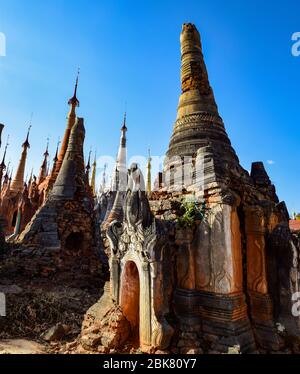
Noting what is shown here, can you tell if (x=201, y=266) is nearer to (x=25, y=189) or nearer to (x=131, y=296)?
(x=131, y=296)

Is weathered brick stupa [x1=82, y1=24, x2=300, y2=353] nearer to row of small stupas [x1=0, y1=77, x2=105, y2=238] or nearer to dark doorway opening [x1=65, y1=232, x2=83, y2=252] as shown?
dark doorway opening [x1=65, y1=232, x2=83, y2=252]

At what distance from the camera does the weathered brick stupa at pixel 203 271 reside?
5030mm

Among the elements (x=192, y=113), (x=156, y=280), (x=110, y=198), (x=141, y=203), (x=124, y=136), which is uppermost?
(x=124, y=136)

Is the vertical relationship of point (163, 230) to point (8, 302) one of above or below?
above

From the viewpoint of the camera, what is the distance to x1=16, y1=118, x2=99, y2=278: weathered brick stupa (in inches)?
499

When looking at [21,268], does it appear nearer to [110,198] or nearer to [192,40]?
[192,40]

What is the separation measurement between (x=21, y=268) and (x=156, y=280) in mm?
9213

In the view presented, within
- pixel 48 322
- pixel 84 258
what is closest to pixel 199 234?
pixel 48 322

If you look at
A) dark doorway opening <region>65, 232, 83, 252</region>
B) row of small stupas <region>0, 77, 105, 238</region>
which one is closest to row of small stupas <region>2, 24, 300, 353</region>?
dark doorway opening <region>65, 232, 83, 252</region>

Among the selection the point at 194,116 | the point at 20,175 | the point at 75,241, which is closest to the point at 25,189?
the point at 20,175

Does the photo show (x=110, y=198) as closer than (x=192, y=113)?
No

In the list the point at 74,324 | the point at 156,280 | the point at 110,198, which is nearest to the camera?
the point at 156,280
